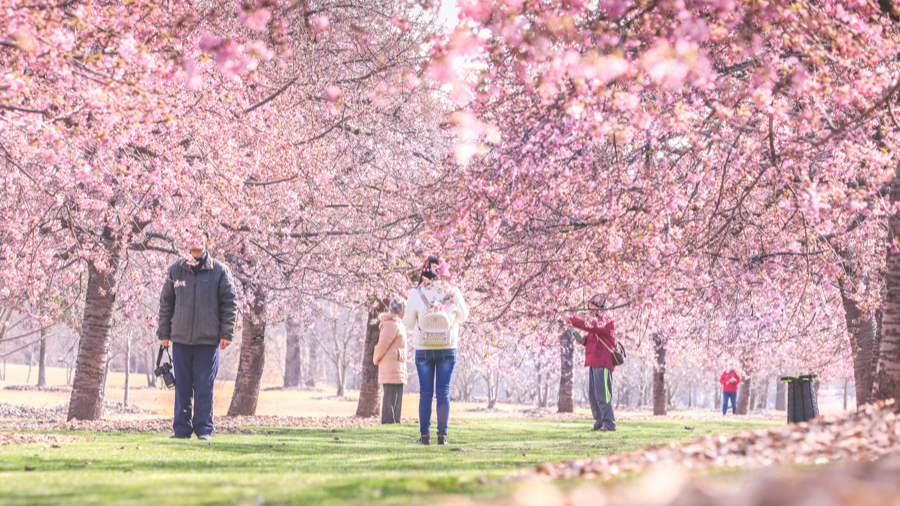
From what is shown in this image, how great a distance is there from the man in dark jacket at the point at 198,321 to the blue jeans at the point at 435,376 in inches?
91.2

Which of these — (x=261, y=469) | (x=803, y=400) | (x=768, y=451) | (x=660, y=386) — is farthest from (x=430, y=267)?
(x=660, y=386)

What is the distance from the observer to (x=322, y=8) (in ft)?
48.9

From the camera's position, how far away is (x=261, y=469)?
6027mm

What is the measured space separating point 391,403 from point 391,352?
3.67 feet

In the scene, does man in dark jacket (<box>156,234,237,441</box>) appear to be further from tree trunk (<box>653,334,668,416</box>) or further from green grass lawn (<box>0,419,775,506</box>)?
A: tree trunk (<box>653,334,668,416</box>)

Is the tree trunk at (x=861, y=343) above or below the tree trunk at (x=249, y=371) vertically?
above

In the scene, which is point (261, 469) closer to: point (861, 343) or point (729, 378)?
point (861, 343)

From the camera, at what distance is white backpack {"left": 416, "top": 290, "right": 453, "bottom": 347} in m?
8.74

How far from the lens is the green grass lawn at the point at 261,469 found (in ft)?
13.6

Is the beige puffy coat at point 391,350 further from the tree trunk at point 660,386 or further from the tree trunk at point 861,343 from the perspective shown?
the tree trunk at point 660,386

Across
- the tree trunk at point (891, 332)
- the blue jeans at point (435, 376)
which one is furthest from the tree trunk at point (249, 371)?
the tree trunk at point (891, 332)

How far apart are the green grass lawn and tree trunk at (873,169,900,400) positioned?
10.1 feet

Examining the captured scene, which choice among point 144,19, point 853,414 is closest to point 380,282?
point 144,19

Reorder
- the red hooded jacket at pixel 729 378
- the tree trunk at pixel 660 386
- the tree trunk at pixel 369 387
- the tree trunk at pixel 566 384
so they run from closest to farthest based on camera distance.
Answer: the tree trunk at pixel 369 387
the tree trunk at pixel 566 384
the tree trunk at pixel 660 386
the red hooded jacket at pixel 729 378
